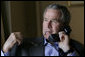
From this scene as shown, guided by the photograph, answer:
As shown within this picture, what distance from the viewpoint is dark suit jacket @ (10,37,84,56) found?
0.99 m

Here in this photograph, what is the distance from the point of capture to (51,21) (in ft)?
4.27

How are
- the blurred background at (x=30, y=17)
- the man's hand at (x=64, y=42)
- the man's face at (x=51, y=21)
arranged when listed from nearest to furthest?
the man's hand at (x=64, y=42)
the man's face at (x=51, y=21)
the blurred background at (x=30, y=17)

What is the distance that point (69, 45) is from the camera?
1009 millimetres

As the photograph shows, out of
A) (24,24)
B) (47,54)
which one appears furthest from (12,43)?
(24,24)

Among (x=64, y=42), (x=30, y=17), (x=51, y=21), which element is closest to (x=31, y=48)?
(x=64, y=42)

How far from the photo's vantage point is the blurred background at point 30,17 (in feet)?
7.28

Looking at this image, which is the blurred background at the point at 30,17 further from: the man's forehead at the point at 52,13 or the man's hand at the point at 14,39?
the man's hand at the point at 14,39

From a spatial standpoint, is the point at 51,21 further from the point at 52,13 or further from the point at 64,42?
the point at 64,42

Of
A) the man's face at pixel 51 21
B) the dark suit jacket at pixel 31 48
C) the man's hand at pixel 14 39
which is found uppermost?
the man's face at pixel 51 21

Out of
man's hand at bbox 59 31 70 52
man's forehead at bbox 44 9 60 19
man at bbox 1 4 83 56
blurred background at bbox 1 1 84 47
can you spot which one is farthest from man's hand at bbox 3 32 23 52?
blurred background at bbox 1 1 84 47

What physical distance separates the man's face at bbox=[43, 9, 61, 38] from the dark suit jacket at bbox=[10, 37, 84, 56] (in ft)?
0.70

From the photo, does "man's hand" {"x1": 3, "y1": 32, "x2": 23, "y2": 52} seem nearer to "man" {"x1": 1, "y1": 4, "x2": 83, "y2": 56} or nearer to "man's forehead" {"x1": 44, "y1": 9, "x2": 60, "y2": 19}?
"man" {"x1": 1, "y1": 4, "x2": 83, "y2": 56}

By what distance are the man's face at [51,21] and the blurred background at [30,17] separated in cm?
91

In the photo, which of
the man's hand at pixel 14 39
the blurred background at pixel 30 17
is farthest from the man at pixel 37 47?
the blurred background at pixel 30 17
